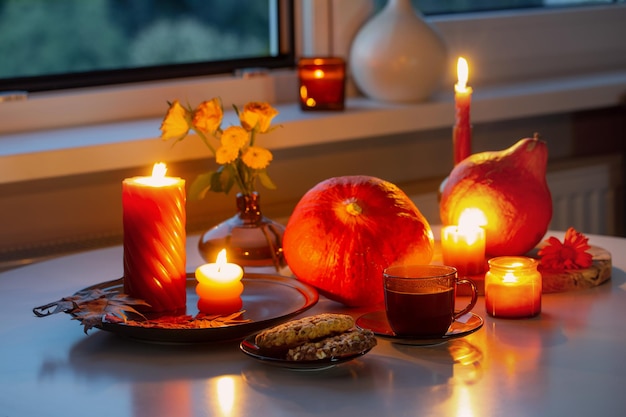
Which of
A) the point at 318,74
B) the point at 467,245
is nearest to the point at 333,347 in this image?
the point at 467,245

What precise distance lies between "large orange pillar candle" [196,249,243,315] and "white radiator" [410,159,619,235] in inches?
62.5

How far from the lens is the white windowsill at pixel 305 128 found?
1779 millimetres

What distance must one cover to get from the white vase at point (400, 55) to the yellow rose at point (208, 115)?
3.09ft

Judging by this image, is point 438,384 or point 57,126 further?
point 57,126

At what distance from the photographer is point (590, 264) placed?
4.21ft

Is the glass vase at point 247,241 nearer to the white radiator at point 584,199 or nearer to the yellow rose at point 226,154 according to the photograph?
the yellow rose at point 226,154

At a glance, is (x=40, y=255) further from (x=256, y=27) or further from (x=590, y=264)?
(x=590, y=264)

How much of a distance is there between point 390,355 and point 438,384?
95 mm

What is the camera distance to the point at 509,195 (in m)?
1.29

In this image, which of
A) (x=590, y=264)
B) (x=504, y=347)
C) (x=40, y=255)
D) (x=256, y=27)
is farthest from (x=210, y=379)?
(x=256, y=27)

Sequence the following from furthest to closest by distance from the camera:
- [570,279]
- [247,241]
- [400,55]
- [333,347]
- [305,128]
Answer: [400,55], [305,128], [247,241], [570,279], [333,347]

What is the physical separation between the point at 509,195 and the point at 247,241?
1.13 ft

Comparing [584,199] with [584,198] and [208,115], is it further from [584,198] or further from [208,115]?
[208,115]

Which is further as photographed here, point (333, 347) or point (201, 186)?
point (201, 186)
